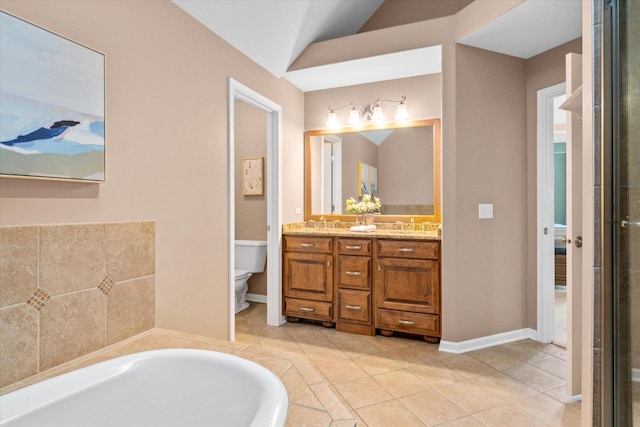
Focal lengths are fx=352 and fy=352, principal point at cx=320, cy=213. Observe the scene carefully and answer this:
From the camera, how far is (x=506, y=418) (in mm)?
1827

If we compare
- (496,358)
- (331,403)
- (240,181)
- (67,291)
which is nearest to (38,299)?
(67,291)

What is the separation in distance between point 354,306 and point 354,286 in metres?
0.17

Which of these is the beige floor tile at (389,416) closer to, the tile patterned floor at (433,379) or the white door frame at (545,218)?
the tile patterned floor at (433,379)

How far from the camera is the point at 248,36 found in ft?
8.25

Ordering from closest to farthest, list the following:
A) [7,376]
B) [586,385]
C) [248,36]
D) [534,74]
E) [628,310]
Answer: [7,376]
[628,310]
[586,385]
[248,36]
[534,74]

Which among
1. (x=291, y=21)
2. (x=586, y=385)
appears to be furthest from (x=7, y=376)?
(x=291, y=21)

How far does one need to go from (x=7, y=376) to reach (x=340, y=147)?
303 cm

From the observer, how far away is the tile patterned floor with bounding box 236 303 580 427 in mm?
1853

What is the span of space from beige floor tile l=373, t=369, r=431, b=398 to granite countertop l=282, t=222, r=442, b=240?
1011mm

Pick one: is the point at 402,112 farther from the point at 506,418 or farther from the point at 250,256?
the point at 506,418

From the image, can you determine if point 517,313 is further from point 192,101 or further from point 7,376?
point 7,376

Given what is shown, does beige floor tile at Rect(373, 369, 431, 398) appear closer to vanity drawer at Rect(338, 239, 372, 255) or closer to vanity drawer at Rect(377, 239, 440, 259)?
vanity drawer at Rect(377, 239, 440, 259)

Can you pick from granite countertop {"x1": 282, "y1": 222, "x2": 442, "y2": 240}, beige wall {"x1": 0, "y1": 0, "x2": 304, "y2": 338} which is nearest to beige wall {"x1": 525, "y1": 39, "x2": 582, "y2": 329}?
granite countertop {"x1": 282, "y1": 222, "x2": 442, "y2": 240}

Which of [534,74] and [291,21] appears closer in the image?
[291,21]
